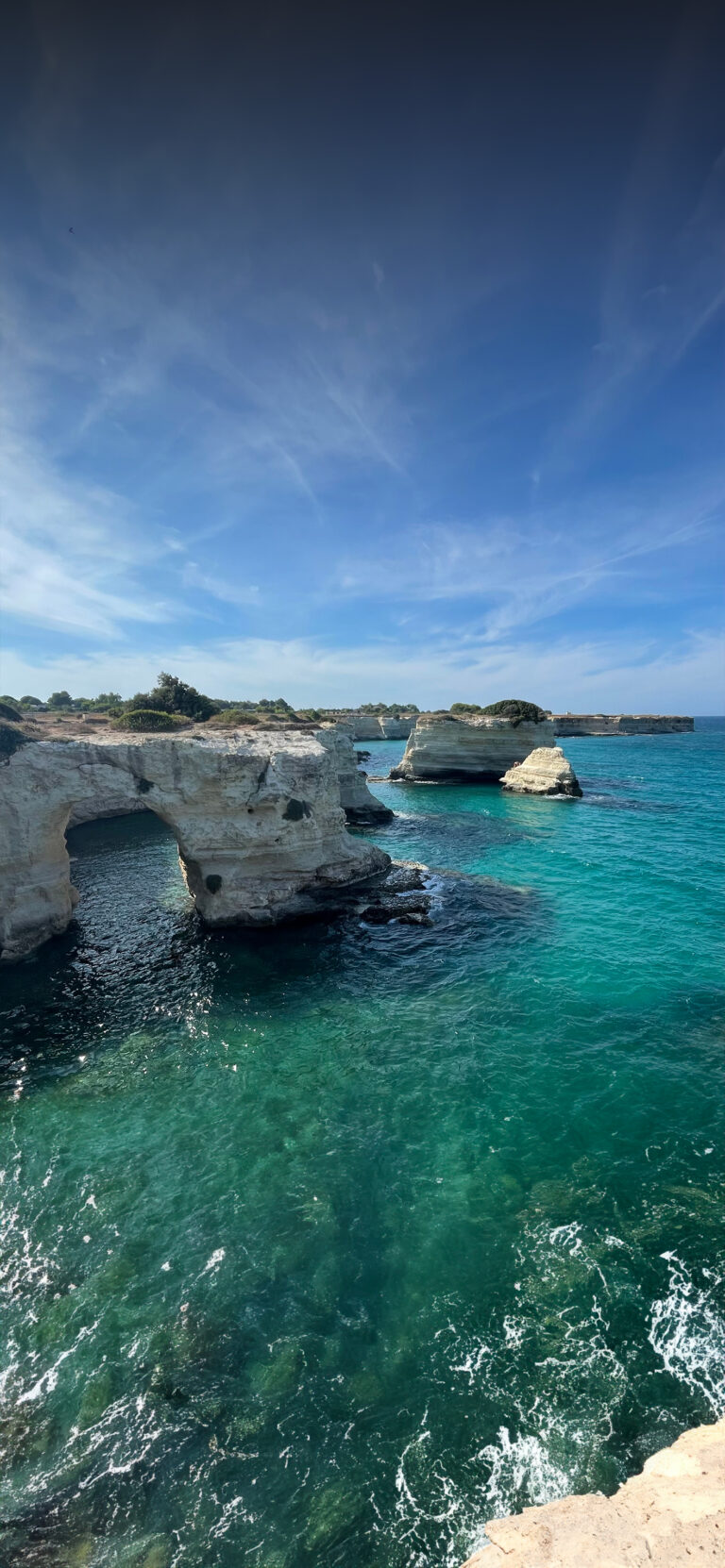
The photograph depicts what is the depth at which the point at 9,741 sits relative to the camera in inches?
778

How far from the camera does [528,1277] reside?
27.9 feet

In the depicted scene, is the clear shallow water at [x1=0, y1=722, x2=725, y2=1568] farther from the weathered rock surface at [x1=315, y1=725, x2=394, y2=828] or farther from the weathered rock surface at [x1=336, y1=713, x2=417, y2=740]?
the weathered rock surface at [x1=336, y1=713, x2=417, y2=740]

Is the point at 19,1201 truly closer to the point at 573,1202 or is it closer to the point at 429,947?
the point at 573,1202

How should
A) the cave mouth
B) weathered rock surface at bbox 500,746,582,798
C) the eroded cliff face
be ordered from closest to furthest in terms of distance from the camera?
the eroded cliff face, the cave mouth, weathered rock surface at bbox 500,746,582,798

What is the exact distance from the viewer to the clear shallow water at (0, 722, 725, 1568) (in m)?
6.34

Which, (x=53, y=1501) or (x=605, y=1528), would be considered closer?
(x=605, y=1528)

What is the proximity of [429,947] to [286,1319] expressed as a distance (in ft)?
41.8

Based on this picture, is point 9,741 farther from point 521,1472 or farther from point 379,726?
point 379,726

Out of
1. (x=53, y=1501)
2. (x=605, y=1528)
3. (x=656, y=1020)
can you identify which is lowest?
(x=53, y=1501)

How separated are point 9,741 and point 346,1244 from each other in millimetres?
19086

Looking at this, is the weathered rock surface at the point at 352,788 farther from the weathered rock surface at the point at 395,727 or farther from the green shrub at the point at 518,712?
the weathered rock surface at the point at 395,727

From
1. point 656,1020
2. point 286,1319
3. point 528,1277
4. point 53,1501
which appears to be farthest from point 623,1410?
point 656,1020

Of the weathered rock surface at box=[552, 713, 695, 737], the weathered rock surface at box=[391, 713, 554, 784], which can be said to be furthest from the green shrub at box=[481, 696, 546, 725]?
the weathered rock surface at box=[552, 713, 695, 737]

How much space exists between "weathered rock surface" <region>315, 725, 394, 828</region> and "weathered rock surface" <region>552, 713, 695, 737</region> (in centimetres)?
12506
